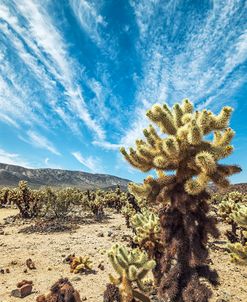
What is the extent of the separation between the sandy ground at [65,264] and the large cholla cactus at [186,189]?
2892 mm

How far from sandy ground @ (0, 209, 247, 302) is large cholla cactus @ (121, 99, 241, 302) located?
2.89 metres

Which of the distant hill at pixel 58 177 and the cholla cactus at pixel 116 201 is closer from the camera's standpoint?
the cholla cactus at pixel 116 201

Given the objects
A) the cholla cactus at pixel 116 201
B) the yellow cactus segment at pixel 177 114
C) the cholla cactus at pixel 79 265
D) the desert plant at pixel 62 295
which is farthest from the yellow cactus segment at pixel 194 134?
the cholla cactus at pixel 116 201

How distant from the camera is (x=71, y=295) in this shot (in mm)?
6277

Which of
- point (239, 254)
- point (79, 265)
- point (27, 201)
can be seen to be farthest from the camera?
point (27, 201)

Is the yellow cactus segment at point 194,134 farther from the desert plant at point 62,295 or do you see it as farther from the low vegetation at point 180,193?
the desert plant at point 62,295

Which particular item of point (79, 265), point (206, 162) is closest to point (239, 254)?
point (206, 162)

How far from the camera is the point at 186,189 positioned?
16.4 ft

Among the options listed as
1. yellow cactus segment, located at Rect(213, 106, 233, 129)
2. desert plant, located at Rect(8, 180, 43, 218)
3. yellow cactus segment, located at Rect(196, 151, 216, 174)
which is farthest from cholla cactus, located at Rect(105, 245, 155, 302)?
desert plant, located at Rect(8, 180, 43, 218)

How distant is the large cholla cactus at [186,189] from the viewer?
16.9 feet

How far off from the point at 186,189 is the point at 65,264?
7682mm

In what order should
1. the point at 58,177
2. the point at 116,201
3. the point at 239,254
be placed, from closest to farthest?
1. the point at 239,254
2. the point at 116,201
3. the point at 58,177

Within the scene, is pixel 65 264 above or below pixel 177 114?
below

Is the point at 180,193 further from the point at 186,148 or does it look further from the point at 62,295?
the point at 62,295
